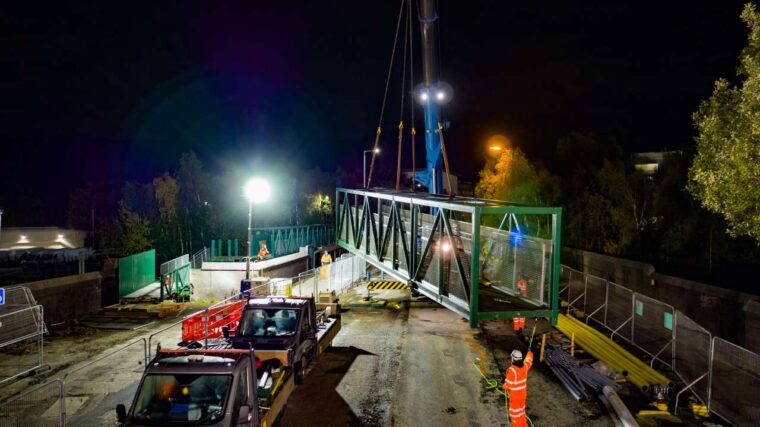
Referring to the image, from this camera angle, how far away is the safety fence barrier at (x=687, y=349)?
989 cm

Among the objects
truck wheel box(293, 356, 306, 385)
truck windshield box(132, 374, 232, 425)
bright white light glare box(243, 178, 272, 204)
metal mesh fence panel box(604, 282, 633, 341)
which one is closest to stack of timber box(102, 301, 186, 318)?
bright white light glare box(243, 178, 272, 204)

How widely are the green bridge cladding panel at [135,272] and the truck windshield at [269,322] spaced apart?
16.5 meters

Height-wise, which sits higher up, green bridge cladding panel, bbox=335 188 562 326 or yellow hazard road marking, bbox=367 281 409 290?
green bridge cladding panel, bbox=335 188 562 326

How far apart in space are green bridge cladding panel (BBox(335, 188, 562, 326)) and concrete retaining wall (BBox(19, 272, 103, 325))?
45.7ft

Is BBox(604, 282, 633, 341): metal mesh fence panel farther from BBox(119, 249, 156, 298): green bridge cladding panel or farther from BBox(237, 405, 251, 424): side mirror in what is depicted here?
BBox(119, 249, 156, 298): green bridge cladding panel

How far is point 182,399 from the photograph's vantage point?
6.97 metres

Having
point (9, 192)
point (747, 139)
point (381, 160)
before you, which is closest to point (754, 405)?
point (747, 139)

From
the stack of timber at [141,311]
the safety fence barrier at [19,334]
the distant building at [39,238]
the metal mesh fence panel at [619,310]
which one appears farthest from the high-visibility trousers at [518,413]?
the distant building at [39,238]

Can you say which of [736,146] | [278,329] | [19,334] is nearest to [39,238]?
[19,334]

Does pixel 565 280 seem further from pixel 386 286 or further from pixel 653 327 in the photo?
pixel 386 286

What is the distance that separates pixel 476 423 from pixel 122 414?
6.95 m

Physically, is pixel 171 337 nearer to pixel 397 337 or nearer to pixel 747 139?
pixel 397 337

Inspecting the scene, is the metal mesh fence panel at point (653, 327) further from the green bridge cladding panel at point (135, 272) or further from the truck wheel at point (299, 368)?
the green bridge cladding panel at point (135, 272)

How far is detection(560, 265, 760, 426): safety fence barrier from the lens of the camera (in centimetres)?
989
